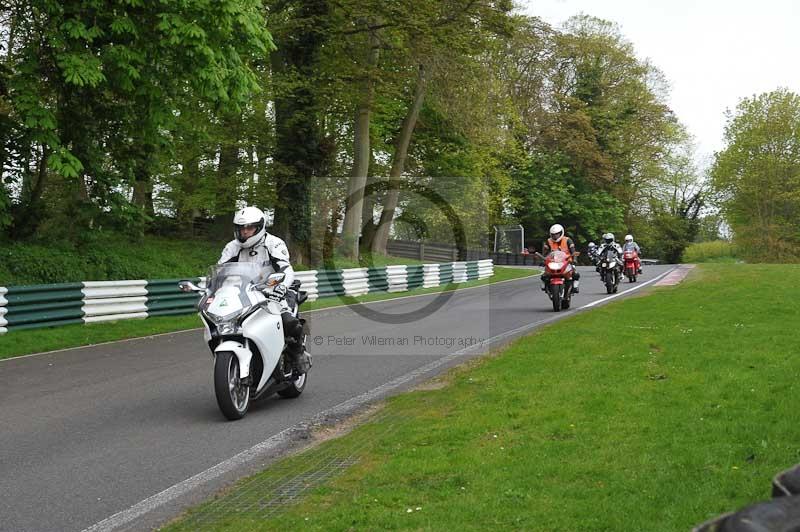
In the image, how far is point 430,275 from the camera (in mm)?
33125

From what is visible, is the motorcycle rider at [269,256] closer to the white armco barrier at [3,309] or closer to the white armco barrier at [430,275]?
the white armco barrier at [3,309]

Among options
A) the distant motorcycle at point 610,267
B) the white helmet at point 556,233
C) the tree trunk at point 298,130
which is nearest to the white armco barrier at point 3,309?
the white helmet at point 556,233

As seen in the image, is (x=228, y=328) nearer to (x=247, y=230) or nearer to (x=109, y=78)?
(x=247, y=230)

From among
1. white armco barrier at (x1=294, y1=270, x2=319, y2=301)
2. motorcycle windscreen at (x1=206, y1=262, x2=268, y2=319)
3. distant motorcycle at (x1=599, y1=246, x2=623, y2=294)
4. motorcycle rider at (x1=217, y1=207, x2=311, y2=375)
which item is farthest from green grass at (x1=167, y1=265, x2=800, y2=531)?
distant motorcycle at (x1=599, y1=246, x2=623, y2=294)

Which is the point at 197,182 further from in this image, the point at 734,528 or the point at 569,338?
the point at 734,528

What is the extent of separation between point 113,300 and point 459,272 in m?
19.7

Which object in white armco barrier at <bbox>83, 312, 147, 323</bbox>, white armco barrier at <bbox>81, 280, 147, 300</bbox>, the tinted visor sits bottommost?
white armco barrier at <bbox>83, 312, 147, 323</bbox>

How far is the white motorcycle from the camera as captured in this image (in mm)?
8406

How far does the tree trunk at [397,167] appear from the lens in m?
37.7

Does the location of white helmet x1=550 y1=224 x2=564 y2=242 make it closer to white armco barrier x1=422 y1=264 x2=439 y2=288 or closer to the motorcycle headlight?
A: white armco barrier x1=422 y1=264 x2=439 y2=288

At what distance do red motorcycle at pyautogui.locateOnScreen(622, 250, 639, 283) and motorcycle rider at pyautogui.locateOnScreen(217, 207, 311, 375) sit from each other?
24.9 metres

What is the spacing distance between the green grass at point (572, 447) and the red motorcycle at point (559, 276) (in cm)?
791

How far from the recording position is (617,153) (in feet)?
213

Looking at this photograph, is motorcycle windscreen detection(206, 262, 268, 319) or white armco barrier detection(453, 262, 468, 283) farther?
white armco barrier detection(453, 262, 468, 283)
